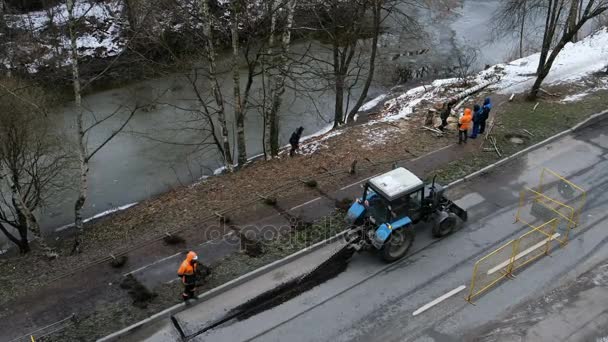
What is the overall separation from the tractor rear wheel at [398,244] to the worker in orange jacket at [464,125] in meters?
6.76

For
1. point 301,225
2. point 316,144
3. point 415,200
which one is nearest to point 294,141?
point 316,144

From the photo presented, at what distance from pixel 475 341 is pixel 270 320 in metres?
4.60

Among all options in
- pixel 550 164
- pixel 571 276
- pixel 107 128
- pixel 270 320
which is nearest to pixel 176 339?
pixel 270 320

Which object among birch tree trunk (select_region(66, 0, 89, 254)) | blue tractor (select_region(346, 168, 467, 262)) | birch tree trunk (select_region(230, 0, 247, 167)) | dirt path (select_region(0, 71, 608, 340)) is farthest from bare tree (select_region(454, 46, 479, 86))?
birch tree trunk (select_region(66, 0, 89, 254))

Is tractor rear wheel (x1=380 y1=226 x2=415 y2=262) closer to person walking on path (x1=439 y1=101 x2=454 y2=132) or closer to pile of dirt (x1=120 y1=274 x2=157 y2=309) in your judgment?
pile of dirt (x1=120 y1=274 x2=157 y2=309)

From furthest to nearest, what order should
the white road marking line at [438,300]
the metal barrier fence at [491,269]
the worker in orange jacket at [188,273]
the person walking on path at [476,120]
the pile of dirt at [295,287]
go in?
1. the person walking on path at [476,120]
2. the metal barrier fence at [491,269]
3. the pile of dirt at [295,287]
4. the white road marking line at [438,300]
5. the worker in orange jacket at [188,273]

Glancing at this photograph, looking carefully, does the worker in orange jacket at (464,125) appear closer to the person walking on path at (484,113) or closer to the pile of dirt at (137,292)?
the person walking on path at (484,113)

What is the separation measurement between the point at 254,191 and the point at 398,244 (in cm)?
572

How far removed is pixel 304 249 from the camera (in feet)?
44.3

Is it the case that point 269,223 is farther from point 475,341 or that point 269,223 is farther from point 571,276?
point 571,276

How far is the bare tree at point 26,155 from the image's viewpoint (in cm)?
1470

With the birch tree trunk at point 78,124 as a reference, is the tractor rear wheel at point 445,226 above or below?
below

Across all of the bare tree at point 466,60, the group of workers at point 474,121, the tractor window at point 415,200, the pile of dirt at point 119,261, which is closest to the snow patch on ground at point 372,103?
the bare tree at point 466,60

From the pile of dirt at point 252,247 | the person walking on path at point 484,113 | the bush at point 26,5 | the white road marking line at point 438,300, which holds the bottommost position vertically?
the white road marking line at point 438,300
